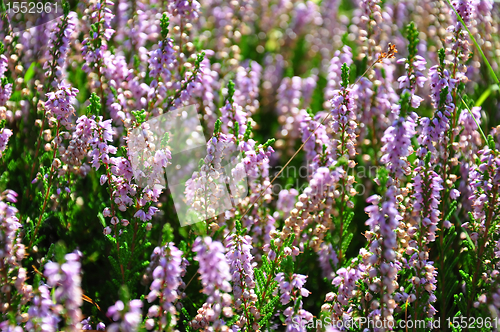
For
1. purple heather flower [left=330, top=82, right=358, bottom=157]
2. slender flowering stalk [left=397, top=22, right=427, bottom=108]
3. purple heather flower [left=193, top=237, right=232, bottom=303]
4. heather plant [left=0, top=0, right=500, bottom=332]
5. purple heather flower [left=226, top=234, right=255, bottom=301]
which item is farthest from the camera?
purple heather flower [left=330, top=82, right=358, bottom=157]

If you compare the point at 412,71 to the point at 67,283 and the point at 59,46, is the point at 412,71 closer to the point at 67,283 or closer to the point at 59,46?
the point at 67,283

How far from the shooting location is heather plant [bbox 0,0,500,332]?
2447 millimetres

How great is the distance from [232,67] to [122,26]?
4.40 feet

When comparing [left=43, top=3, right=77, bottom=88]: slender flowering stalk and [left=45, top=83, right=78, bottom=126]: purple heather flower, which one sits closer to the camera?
[left=45, top=83, right=78, bottom=126]: purple heather flower

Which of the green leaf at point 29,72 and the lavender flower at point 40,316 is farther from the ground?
the green leaf at point 29,72

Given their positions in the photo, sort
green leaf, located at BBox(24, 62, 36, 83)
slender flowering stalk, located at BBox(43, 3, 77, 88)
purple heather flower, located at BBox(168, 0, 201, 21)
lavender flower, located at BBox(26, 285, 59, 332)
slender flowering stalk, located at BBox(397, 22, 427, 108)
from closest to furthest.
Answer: lavender flower, located at BBox(26, 285, 59, 332) < slender flowering stalk, located at BBox(397, 22, 427, 108) < slender flowering stalk, located at BBox(43, 3, 77, 88) < purple heather flower, located at BBox(168, 0, 201, 21) < green leaf, located at BBox(24, 62, 36, 83)

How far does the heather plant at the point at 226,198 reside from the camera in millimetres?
2447

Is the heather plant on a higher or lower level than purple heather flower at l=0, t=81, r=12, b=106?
lower

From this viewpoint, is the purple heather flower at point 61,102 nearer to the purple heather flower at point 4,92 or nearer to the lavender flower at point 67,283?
the purple heather flower at point 4,92

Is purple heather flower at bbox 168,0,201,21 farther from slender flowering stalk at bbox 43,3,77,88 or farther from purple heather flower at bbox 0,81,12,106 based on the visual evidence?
purple heather flower at bbox 0,81,12,106

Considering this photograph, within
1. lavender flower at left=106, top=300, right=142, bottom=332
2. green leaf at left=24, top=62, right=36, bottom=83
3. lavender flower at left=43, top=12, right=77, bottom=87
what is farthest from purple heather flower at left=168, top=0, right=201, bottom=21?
lavender flower at left=106, top=300, right=142, bottom=332

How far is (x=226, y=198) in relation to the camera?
344cm

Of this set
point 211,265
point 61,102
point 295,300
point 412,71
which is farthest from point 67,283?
point 412,71

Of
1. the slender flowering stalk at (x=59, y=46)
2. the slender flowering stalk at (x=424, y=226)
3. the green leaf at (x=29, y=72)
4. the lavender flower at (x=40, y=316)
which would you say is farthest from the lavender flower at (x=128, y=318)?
the green leaf at (x=29, y=72)
